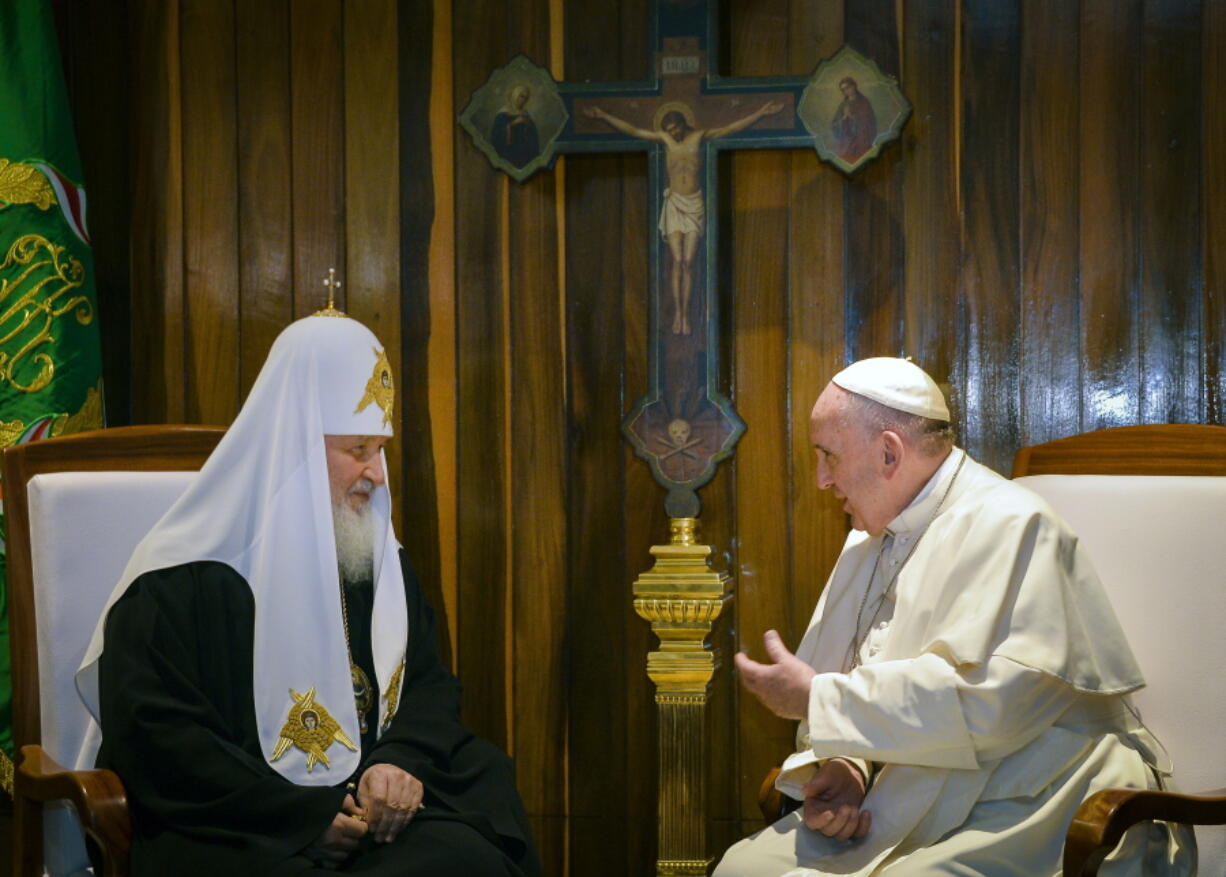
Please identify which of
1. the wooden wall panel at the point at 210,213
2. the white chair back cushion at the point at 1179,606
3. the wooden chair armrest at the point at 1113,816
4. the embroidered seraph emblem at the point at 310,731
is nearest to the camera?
the wooden chair armrest at the point at 1113,816

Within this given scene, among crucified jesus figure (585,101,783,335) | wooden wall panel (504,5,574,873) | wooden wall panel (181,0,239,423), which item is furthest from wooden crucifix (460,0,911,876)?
wooden wall panel (181,0,239,423)

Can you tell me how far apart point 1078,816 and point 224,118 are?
3486mm

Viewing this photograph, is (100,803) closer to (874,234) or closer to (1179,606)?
(1179,606)

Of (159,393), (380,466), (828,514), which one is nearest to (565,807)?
(828,514)

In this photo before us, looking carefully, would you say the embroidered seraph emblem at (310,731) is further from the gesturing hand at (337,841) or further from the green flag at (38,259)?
the green flag at (38,259)

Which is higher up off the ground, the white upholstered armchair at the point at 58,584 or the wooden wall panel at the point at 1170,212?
the wooden wall panel at the point at 1170,212

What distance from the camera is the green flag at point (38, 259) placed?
13.4ft

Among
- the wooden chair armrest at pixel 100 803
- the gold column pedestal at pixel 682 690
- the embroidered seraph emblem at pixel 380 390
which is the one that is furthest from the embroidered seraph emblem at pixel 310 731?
the gold column pedestal at pixel 682 690

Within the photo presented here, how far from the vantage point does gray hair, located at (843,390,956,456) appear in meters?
3.44

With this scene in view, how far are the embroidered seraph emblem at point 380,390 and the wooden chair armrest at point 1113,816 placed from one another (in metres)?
1.86

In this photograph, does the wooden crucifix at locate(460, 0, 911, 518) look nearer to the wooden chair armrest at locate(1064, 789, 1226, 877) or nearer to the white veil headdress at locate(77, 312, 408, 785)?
the white veil headdress at locate(77, 312, 408, 785)

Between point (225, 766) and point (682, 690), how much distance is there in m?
1.44

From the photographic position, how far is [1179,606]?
3.34m

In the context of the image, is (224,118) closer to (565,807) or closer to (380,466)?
(380,466)
